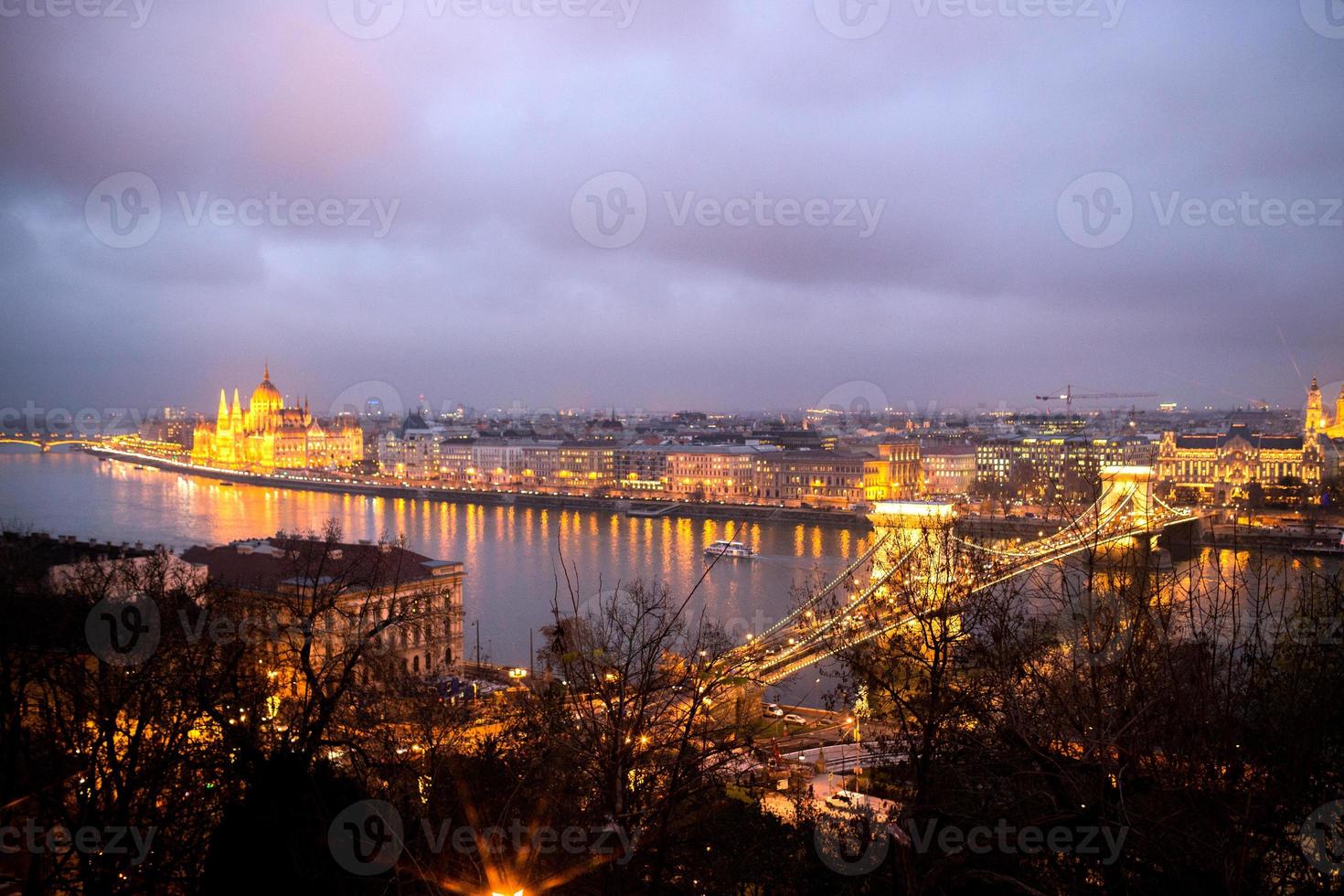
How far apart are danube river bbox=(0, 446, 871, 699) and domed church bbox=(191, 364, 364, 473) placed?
304 inches

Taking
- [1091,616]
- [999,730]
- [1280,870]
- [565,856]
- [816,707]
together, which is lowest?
[816,707]

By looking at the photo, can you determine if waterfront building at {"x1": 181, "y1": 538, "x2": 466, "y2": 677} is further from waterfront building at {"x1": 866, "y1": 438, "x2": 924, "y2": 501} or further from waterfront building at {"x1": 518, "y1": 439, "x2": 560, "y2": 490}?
waterfront building at {"x1": 518, "y1": 439, "x2": 560, "y2": 490}

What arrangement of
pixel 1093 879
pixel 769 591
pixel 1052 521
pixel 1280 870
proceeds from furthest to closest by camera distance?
pixel 1052 521
pixel 769 591
pixel 1093 879
pixel 1280 870

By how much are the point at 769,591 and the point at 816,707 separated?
150 inches

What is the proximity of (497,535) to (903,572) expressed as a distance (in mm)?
11211

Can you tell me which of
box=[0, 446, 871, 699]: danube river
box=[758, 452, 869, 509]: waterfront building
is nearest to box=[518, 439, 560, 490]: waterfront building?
box=[0, 446, 871, 699]: danube river

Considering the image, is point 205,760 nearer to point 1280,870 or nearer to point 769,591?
point 1280,870

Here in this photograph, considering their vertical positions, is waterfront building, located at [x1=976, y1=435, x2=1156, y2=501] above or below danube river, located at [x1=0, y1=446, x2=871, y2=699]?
above

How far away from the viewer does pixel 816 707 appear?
18.2 ft

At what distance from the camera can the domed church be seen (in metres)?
31.4

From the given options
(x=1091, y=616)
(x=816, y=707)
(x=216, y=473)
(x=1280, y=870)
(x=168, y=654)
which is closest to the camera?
(x=1280, y=870)

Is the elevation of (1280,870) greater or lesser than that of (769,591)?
greater

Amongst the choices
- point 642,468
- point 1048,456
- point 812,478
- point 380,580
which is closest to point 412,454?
point 642,468

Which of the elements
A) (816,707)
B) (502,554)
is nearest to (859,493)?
(502,554)
